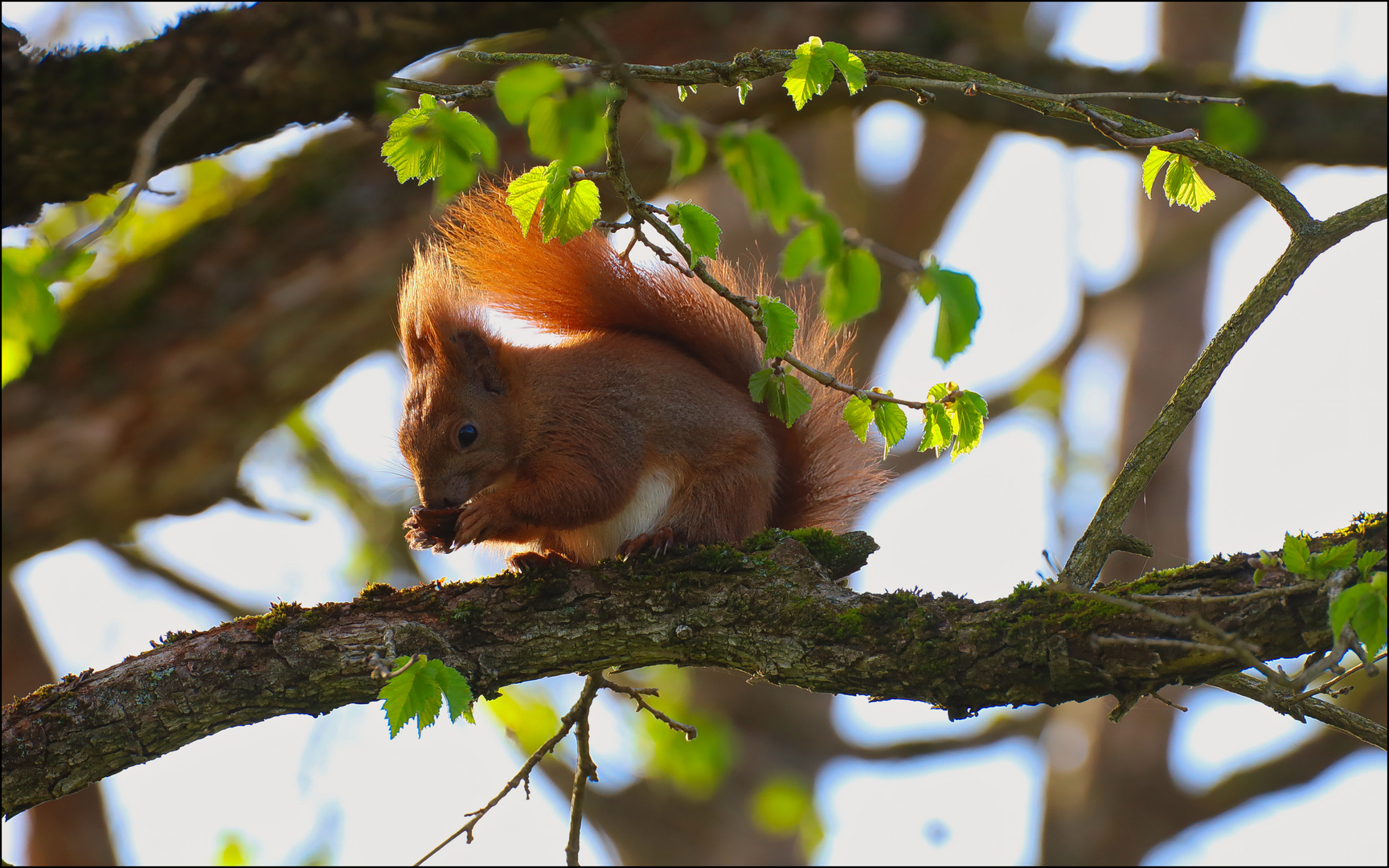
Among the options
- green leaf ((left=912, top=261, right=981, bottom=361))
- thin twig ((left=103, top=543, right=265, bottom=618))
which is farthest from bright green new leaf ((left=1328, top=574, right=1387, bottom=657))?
thin twig ((left=103, top=543, right=265, bottom=618))

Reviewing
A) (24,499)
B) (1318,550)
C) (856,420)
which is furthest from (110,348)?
(1318,550)

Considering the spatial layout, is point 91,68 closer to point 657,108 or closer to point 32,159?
point 32,159

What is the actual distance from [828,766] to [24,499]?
592 cm

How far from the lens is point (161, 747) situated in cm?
206

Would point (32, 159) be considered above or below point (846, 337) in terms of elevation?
below

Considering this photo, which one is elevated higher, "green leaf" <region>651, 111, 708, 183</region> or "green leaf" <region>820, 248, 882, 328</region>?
"green leaf" <region>651, 111, 708, 183</region>

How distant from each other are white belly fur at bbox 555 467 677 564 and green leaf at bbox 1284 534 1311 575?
143 cm

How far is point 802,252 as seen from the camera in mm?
1145

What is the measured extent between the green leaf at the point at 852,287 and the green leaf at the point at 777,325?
24.4 inches

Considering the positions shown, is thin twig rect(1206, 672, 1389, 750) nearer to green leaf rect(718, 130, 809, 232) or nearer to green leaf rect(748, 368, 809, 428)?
green leaf rect(748, 368, 809, 428)

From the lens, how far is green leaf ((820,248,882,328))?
3.88 ft

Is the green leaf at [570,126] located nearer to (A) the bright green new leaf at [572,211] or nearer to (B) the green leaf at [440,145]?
(B) the green leaf at [440,145]

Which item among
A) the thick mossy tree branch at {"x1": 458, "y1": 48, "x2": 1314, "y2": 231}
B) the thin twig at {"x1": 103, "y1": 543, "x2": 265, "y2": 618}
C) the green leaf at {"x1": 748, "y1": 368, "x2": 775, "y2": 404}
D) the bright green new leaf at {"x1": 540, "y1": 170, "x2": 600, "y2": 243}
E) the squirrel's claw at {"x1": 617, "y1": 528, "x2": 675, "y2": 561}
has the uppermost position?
the thin twig at {"x1": 103, "y1": 543, "x2": 265, "y2": 618}

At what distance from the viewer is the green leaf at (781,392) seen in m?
1.97
